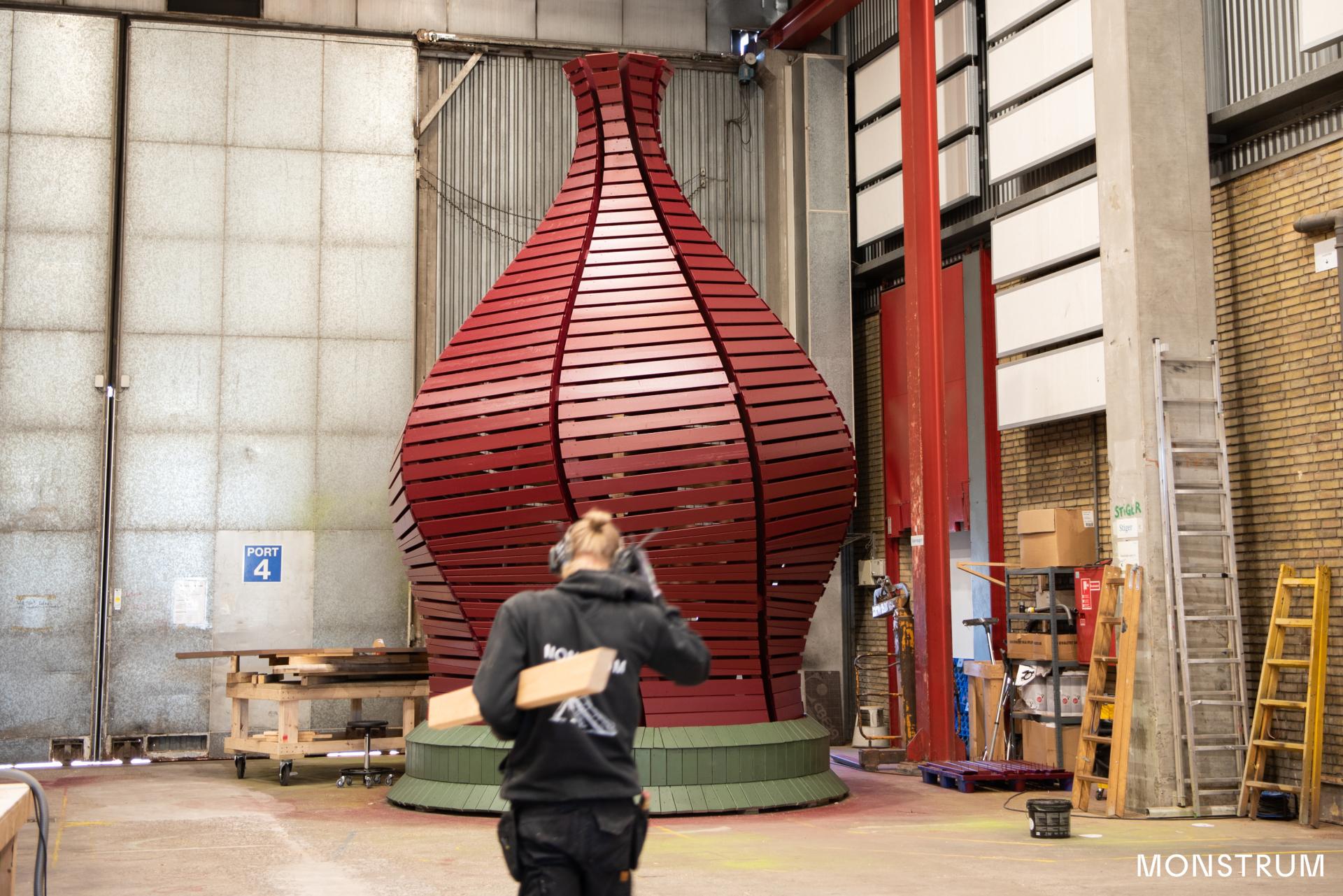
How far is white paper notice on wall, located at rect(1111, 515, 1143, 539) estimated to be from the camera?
31.4ft

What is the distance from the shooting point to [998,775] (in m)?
10.8

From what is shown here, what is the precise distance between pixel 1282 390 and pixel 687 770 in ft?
16.6

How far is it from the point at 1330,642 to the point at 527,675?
25.8ft

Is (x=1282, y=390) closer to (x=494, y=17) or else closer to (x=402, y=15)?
(x=494, y=17)

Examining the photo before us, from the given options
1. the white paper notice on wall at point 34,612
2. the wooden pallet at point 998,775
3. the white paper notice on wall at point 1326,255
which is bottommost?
the wooden pallet at point 998,775

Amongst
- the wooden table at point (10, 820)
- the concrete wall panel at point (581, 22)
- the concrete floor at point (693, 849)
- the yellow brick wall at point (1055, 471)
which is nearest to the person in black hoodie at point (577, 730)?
the wooden table at point (10, 820)

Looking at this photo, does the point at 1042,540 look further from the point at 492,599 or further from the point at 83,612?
the point at 83,612

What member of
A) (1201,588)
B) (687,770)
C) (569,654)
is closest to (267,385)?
(687,770)

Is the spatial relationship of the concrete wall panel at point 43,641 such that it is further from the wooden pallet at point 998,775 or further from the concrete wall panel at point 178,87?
→ the wooden pallet at point 998,775

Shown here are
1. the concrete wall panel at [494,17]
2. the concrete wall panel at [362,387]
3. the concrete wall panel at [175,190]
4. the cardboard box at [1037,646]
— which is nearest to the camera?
the cardboard box at [1037,646]

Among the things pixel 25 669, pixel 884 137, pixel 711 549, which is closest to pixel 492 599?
pixel 711 549

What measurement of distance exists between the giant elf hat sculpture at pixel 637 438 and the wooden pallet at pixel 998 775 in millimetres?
1454

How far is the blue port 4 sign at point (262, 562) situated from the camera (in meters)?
14.6

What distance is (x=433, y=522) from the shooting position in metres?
10.5
